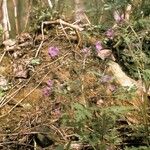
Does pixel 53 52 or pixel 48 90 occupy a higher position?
pixel 53 52

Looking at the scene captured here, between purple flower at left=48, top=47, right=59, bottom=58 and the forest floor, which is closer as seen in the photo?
the forest floor

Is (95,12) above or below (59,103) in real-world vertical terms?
above

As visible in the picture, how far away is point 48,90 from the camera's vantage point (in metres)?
2.79

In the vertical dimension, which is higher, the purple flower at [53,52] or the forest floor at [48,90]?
the purple flower at [53,52]

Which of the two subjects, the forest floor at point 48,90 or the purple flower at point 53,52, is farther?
the purple flower at point 53,52

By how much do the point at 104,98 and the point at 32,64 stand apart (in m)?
0.79

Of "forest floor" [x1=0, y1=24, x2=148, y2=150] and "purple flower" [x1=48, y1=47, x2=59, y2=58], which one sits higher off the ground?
"purple flower" [x1=48, y1=47, x2=59, y2=58]

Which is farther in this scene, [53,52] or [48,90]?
[53,52]

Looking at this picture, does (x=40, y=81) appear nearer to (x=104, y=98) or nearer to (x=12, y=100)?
(x=12, y=100)

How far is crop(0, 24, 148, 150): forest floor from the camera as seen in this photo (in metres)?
2.59

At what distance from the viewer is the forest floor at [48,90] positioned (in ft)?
8.49

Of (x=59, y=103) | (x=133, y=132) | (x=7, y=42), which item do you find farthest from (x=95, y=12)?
(x=133, y=132)

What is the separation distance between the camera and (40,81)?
3207 mm

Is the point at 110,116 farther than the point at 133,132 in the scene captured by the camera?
No
